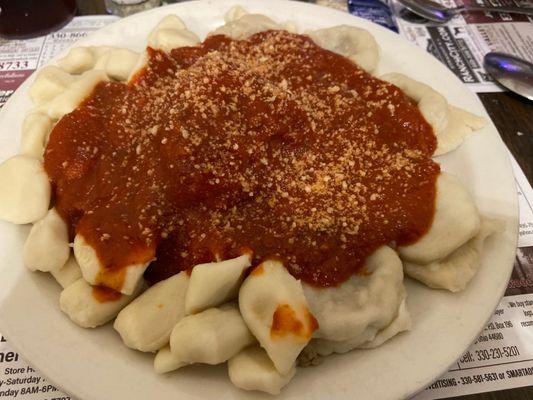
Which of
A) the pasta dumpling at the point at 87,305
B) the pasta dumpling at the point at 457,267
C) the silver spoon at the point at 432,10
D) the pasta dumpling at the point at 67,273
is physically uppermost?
the silver spoon at the point at 432,10

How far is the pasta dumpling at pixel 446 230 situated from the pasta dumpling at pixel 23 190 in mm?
1049

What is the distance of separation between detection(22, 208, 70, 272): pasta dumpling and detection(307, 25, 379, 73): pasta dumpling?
1207mm

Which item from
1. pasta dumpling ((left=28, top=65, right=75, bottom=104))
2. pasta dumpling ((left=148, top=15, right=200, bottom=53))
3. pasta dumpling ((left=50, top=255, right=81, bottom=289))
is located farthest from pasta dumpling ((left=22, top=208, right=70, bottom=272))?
pasta dumpling ((left=148, top=15, right=200, bottom=53))

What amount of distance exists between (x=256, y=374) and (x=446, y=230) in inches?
26.6

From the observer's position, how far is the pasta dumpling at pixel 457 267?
1.23m

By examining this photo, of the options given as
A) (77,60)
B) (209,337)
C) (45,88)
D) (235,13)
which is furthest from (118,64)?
(209,337)

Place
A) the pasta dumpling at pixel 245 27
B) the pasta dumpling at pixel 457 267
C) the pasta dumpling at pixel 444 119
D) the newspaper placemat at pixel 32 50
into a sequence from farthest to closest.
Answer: the newspaper placemat at pixel 32 50, the pasta dumpling at pixel 245 27, the pasta dumpling at pixel 444 119, the pasta dumpling at pixel 457 267

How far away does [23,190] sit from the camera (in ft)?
4.24

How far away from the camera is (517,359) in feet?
4.37

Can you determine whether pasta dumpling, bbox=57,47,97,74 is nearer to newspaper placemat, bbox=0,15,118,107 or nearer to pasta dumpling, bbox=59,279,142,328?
newspaper placemat, bbox=0,15,118,107

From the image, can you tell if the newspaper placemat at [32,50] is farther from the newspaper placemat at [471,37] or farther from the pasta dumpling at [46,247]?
the newspaper placemat at [471,37]

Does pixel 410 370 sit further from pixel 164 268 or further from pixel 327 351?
pixel 164 268

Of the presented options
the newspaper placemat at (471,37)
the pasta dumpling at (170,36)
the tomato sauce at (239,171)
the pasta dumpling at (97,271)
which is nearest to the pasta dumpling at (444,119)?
the tomato sauce at (239,171)

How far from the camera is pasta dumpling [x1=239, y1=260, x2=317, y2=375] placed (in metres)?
1.03
